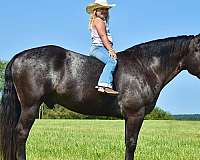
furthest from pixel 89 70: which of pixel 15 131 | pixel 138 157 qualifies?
pixel 138 157

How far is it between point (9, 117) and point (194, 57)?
3.26 meters

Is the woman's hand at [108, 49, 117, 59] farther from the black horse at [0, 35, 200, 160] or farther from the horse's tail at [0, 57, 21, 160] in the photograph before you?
the horse's tail at [0, 57, 21, 160]

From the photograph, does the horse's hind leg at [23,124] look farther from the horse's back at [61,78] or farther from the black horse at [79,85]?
the horse's back at [61,78]

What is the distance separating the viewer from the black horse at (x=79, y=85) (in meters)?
7.42

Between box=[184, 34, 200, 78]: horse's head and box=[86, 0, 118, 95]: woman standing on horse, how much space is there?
1263mm

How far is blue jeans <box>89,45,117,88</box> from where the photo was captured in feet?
24.0

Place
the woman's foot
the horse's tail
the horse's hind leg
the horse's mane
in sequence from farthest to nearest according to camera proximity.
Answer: the horse's mane < the horse's tail < the horse's hind leg < the woman's foot

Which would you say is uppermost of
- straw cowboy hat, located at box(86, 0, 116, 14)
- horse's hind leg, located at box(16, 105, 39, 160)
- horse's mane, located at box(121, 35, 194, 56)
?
straw cowboy hat, located at box(86, 0, 116, 14)

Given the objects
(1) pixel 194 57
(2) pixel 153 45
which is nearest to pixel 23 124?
(2) pixel 153 45

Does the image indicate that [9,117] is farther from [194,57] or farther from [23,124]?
[194,57]

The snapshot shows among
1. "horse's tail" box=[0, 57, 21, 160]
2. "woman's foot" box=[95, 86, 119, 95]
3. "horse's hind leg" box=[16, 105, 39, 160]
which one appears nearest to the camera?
"woman's foot" box=[95, 86, 119, 95]

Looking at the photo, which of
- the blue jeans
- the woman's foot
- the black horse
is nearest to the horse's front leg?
the black horse

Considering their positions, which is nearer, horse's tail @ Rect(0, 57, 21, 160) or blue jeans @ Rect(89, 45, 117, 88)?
blue jeans @ Rect(89, 45, 117, 88)

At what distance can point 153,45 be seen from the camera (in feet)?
25.6
